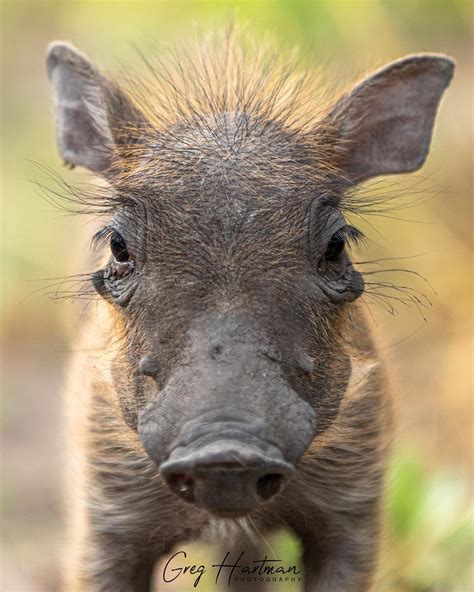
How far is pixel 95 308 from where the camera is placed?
4.61m

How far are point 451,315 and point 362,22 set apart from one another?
6.37 ft

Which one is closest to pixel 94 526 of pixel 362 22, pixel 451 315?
pixel 451 315

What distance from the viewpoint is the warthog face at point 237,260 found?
124 inches

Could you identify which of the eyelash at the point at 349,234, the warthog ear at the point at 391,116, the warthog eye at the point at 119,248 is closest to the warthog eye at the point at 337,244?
the eyelash at the point at 349,234

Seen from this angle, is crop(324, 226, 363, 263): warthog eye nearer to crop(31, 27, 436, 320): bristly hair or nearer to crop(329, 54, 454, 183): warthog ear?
crop(31, 27, 436, 320): bristly hair

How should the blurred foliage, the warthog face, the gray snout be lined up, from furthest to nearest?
the blurred foliage
the warthog face
the gray snout

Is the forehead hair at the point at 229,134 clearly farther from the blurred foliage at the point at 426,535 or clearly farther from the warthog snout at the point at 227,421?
the blurred foliage at the point at 426,535

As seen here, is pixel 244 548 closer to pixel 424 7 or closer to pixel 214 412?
pixel 214 412

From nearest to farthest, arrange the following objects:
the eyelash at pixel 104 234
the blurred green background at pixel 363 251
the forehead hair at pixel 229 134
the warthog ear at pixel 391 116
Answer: the forehead hair at pixel 229 134, the eyelash at pixel 104 234, the warthog ear at pixel 391 116, the blurred green background at pixel 363 251

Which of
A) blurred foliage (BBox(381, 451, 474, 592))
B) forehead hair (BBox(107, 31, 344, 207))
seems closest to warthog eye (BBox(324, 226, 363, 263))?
forehead hair (BBox(107, 31, 344, 207))

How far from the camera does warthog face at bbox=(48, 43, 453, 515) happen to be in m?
3.15

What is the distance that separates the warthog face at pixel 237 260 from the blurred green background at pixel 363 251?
1.89m

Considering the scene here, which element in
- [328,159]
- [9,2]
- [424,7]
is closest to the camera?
[328,159]

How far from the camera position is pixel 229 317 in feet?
11.0
